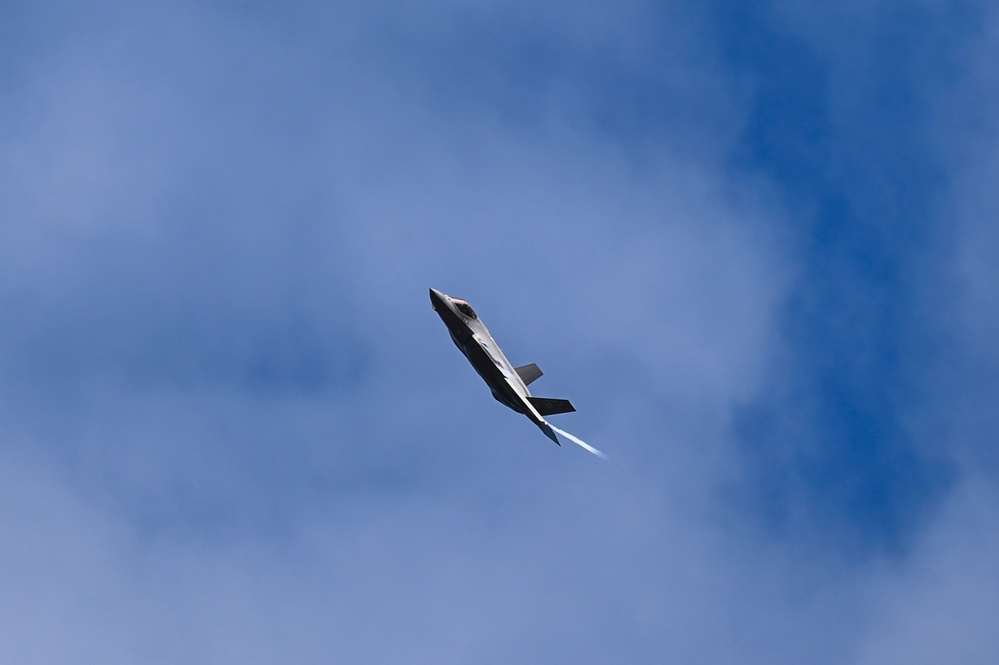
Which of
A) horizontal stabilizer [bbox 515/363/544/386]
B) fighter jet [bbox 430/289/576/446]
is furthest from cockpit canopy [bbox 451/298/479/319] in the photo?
horizontal stabilizer [bbox 515/363/544/386]

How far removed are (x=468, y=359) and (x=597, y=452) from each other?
16418mm

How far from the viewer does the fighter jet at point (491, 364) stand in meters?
75.1

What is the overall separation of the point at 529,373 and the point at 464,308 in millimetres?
8007

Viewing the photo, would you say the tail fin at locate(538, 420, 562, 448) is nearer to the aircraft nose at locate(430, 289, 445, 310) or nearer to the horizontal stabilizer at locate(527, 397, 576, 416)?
the horizontal stabilizer at locate(527, 397, 576, 416)

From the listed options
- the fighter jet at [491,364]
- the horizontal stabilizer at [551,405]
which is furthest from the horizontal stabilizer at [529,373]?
the horizontal stabilizer at [551,405]

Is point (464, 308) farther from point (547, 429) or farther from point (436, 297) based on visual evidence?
point (547, 429)

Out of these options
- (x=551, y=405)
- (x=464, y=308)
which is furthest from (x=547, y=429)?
(x=464, y=308)

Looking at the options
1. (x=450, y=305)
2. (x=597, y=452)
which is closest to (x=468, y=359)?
(x=450, y=305)

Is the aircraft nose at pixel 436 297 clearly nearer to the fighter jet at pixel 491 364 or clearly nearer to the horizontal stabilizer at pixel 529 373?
the fighter jet at pixel 491 364

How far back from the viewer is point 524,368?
267ft

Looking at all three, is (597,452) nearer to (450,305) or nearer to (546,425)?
(546,425)

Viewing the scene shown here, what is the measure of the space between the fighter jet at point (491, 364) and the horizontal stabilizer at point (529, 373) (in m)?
0.10

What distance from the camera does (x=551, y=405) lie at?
75.0 m

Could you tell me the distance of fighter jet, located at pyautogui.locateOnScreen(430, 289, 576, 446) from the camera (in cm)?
7506
